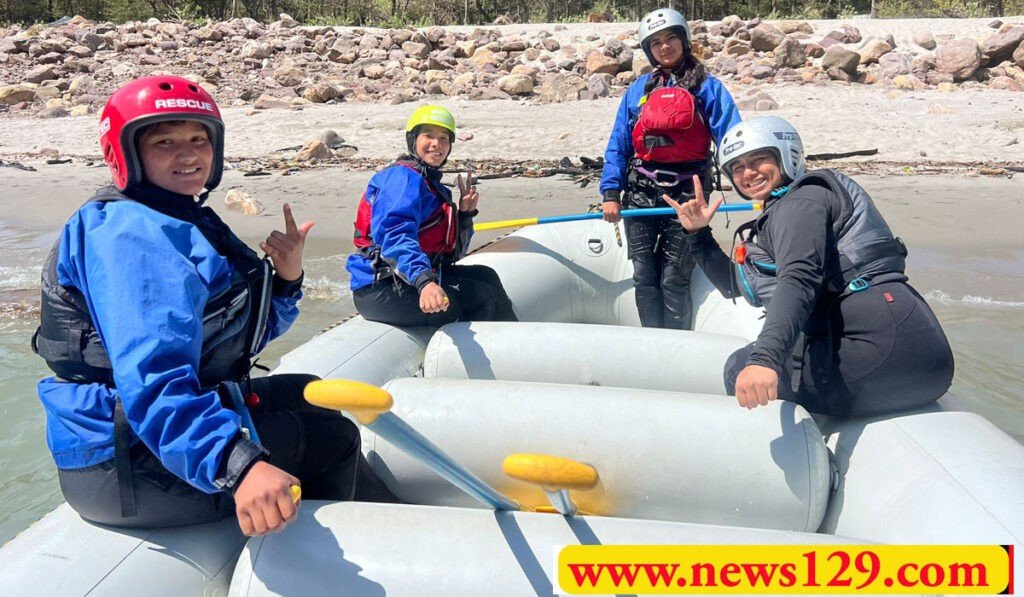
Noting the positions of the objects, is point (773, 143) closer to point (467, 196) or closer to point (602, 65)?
point (467, 196)

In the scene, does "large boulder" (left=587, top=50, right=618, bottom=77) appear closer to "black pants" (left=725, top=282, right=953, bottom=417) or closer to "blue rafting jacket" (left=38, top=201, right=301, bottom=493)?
"black pants" (left=725, top=282, right=953, bottom=417)

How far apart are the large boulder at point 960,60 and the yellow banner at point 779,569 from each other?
38.1 feet

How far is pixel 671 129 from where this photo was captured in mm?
3002

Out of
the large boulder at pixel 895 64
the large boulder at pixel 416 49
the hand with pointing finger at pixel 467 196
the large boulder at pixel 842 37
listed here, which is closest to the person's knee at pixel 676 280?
the hand with pointing finger at pixel 467 196

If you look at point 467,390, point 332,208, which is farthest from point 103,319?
point 332,208

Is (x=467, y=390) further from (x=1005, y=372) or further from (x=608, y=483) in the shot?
(x=1005, y=372)

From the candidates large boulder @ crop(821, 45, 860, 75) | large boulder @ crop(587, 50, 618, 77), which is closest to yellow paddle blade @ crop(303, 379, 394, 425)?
large boulder @ crop(587, 50, 618, 77)

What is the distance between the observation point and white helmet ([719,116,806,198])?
6.12 feet

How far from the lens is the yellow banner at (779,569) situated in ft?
4.32

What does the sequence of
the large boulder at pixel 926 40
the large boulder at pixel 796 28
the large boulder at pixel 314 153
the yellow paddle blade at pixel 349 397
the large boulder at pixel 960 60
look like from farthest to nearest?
the large boulder at pixel 796 28 < the large boulder at pixel 926 40 < the large boulder at pixel 960 60 < the large boulder at pixel 314 153 < the yellow paddle blade at pixel 349 397

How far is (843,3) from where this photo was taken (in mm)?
21625

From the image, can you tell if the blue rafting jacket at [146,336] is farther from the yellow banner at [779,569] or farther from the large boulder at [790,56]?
the large boulder at [790,56]

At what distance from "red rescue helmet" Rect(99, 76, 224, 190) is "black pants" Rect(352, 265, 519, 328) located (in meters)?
1.37

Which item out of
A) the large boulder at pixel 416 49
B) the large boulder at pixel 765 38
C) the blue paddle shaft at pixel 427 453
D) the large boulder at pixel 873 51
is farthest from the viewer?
the large boulder at pixel 416 49
